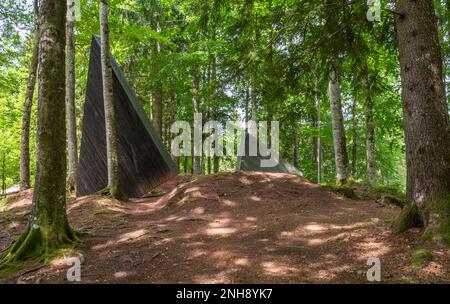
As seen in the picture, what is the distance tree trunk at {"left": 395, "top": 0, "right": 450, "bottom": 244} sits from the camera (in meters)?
4.84

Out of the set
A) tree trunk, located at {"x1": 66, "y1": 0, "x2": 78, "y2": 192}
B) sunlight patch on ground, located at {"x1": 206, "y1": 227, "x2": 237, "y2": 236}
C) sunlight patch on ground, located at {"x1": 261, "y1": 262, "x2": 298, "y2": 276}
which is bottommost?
sunlight patch on ground, located at {"x1": 261, "y1": 262, "x2": 298, "y2": 276}

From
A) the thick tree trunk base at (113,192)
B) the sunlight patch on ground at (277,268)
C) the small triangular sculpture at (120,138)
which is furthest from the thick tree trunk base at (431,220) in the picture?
the small triangular sculpture at (120,138)

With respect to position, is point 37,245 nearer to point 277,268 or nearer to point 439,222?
point 277,268

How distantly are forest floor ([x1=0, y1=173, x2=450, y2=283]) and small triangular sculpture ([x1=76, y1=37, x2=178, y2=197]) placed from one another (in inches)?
111

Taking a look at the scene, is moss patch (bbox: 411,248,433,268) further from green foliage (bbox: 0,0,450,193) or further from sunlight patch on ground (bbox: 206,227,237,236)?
green foliage (bbox: 0,0,450,193)

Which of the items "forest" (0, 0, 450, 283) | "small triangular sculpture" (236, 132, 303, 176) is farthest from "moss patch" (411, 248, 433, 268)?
"small triangular sculpture" (236, 132, 303, 176)

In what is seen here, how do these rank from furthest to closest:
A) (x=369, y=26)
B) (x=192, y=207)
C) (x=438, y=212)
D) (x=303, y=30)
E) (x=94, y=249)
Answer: (x=192, y=207)
(x=303, y=30)
(x=369, y=26)
(x=94, y=249)
(x=438, y=212)

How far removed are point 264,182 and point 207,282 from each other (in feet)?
22.4

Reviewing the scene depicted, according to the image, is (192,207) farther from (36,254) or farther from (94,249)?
(36,254)

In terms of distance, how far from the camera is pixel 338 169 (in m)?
12.4

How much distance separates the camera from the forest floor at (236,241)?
4289 mm
